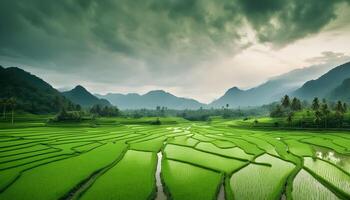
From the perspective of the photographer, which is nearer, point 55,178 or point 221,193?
point 221,193

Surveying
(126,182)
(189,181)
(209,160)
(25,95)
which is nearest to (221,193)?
(189,181)

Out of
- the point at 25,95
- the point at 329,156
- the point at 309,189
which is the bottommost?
the point at 309,189

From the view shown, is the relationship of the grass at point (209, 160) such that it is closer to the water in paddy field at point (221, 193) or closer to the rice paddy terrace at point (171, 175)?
the rice paddy terrace at point (171, 175)

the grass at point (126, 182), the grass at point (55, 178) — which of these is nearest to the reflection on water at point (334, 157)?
the grass at point (126, 182)

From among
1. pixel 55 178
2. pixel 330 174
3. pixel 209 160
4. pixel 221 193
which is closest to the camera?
pixel 221 193

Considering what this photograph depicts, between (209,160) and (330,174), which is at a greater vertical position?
(209,160)

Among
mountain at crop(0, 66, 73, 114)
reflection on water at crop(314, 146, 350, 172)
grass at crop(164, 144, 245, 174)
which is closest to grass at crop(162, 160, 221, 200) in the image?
grass at crop(164, 144, 245, 174)

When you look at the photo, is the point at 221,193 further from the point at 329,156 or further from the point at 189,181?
the point at 329,156
